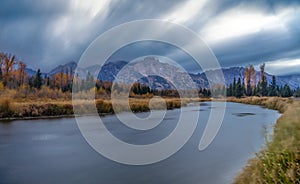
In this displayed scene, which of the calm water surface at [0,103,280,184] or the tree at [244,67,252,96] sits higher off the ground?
the tree at [244,67,252,96]

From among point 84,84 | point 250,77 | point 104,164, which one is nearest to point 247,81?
point 250,77

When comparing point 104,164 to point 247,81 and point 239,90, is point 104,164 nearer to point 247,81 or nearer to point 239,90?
point 239,90

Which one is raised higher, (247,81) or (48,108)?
(247,81)

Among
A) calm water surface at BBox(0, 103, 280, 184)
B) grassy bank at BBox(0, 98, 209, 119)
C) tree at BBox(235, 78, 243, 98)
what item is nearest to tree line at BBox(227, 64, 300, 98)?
tree at BBox(235, 78, 243, 98)

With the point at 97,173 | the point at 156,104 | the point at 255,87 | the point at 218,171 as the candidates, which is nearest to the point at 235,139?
the point at 218,171

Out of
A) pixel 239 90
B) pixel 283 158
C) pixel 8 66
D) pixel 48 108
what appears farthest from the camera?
pixel 239 90

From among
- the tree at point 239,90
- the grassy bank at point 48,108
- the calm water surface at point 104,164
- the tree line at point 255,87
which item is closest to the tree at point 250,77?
the tree line at point 255,87

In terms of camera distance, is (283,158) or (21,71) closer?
(283,158)

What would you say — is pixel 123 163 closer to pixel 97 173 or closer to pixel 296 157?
pixel 97 173

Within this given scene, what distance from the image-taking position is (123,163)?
31.4 ft

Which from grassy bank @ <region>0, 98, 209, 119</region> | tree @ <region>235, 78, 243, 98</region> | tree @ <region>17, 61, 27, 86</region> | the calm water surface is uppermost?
tree @ <region>17, 61, 27, 86</region>

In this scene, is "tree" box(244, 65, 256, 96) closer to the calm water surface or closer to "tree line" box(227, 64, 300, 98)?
"tree line" box(227, 64, 300, 98)

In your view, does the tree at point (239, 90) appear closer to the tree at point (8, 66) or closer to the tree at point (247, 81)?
the tree at point (247, 81)

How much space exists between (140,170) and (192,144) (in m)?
5.17
